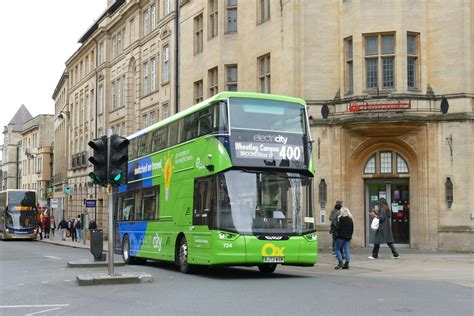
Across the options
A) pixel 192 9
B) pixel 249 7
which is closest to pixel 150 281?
pixel 249 7

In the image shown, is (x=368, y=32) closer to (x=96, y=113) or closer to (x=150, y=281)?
(x=150, y=281)

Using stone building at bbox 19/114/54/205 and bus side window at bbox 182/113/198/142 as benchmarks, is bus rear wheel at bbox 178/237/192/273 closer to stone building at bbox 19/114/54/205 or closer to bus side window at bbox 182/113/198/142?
bus side window at bbox 182/113/198/142

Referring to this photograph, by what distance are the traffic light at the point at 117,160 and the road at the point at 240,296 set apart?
89.8 inches

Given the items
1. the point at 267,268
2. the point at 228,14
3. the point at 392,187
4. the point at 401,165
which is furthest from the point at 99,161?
the point at 228,14

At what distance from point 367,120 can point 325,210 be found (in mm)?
3904

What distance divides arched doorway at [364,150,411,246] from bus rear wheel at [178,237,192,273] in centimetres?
1127

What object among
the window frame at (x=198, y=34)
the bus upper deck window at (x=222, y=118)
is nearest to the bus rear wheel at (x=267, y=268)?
the bus upper deck window at (x=222, y=118)

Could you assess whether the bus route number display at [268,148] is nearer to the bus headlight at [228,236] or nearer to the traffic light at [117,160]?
the bus headlight at [228,236]

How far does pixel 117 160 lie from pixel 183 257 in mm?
4317

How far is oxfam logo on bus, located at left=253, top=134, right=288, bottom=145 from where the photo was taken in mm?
16875

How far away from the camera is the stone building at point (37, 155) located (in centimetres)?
9306

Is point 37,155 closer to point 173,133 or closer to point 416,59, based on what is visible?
point 416,59

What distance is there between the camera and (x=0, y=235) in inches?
2263

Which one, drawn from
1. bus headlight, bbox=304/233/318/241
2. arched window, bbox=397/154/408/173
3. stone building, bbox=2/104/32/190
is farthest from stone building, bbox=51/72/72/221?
bus headlight, bbox=304/233/318/241
